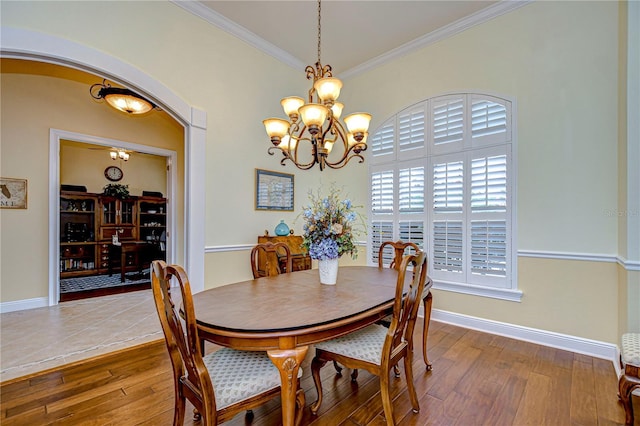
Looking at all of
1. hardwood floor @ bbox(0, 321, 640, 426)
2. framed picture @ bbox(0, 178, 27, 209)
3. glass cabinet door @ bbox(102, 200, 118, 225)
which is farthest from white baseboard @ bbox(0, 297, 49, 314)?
glass cabinet door @ bbox(102, 200, 118, 225)

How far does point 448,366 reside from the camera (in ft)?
7.63

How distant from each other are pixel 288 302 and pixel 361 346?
52 centimetres

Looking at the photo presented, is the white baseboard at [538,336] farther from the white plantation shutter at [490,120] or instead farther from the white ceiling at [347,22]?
the white ceiling at [347,22]

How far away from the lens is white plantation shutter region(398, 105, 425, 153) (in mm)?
3564

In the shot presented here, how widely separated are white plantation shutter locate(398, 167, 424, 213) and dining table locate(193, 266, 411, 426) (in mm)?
1674

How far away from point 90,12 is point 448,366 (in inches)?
171

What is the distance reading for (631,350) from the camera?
5.71ft

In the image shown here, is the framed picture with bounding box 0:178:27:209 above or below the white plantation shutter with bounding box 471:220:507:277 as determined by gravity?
above

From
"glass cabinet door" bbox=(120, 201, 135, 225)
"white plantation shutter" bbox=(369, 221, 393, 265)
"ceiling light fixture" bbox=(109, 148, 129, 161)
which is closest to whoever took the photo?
"white plantation shutter" bbox=(369, 221, 393, 265)

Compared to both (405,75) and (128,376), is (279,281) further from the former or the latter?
(405,75)

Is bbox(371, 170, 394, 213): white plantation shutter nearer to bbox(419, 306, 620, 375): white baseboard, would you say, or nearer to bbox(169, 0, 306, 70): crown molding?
bbox(419, 306, 620, 375): white baseboard

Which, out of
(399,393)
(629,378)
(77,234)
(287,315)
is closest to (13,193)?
(77,234)

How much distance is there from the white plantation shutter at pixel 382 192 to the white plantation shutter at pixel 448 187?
61 cm

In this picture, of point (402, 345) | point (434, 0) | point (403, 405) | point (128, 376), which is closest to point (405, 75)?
point (434, 0)
